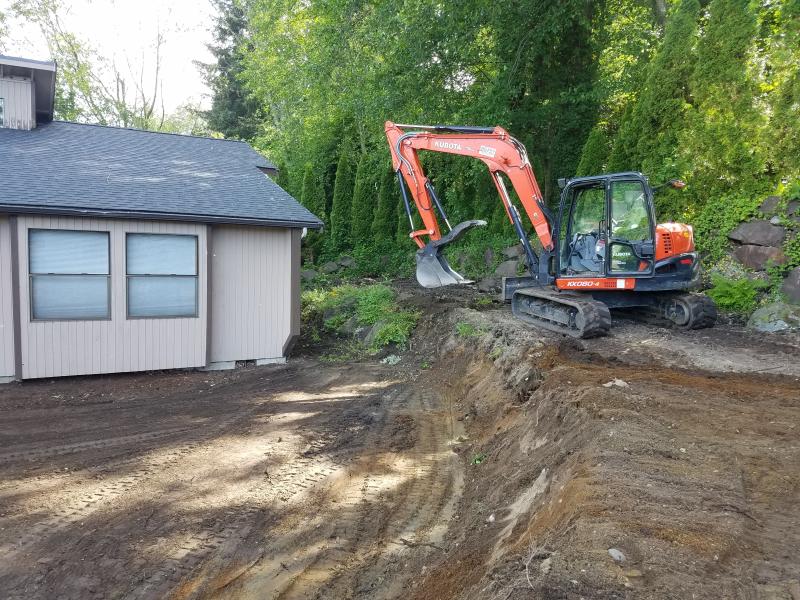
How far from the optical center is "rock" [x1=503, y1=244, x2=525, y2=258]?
52.3 feet

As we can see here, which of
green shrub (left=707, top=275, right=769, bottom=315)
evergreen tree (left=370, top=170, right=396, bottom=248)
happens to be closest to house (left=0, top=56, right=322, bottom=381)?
green shrub (left=707, top=275, right=769, bottom=315)

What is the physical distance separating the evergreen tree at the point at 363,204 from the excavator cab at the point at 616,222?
43.8ft

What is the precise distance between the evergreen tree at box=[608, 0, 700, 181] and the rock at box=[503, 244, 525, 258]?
378 cm

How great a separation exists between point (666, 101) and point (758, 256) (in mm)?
4289

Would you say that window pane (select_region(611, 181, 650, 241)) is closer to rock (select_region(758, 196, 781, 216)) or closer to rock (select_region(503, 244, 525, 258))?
rock (select_region(758, 196, 781, 216))

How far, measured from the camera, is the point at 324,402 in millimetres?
8250

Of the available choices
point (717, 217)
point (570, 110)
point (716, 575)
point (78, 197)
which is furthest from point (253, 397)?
point (570, 110)

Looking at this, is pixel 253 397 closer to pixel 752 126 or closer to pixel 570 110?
pixel 752 126

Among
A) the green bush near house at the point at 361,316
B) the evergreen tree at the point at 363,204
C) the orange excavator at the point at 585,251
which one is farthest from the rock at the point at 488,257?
the evergreen tree at the point at 363,204

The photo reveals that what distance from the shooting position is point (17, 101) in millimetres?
11945

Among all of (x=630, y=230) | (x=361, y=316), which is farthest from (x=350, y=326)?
(x=630, y=230)

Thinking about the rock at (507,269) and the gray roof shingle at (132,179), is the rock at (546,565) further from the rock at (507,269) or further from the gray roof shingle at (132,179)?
the rock at (507,269)

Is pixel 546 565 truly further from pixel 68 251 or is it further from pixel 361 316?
pixel 361 316

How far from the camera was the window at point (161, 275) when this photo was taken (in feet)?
32.1
